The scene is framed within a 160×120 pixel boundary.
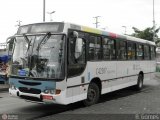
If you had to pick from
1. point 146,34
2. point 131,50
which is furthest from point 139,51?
point 146,34

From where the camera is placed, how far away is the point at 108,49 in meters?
13.4

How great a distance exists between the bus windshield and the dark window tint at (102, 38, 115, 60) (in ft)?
10.6

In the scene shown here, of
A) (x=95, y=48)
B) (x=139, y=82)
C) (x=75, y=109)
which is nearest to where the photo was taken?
(x=75, y=109)

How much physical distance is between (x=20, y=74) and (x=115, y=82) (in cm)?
495

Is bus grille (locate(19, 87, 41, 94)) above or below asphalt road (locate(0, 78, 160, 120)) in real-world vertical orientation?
above

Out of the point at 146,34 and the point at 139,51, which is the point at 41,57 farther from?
the point at 146,34

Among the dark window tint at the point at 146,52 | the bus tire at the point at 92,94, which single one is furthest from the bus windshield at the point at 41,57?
the dark window tint at the point at 146,52

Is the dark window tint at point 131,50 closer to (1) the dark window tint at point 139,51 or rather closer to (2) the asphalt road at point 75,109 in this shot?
(1) the dark window tint at point 139,51

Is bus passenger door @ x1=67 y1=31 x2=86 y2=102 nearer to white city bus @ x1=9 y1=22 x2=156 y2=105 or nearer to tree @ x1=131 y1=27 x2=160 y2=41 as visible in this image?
white city bus @ x1=9 y1=22 x2=156 y2=105

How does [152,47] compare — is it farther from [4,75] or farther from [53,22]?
[53,22]

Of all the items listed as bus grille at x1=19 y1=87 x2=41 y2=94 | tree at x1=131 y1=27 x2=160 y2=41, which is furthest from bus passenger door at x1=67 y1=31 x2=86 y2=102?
tree at x1=131 y1=27 x2=160 y2=41

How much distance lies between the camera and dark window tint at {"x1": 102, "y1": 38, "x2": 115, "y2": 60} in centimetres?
1309

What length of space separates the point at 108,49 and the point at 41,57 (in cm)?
399

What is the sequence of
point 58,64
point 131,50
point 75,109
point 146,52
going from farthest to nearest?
point 146,52, point 131,50, point 75,109, point 58,64
